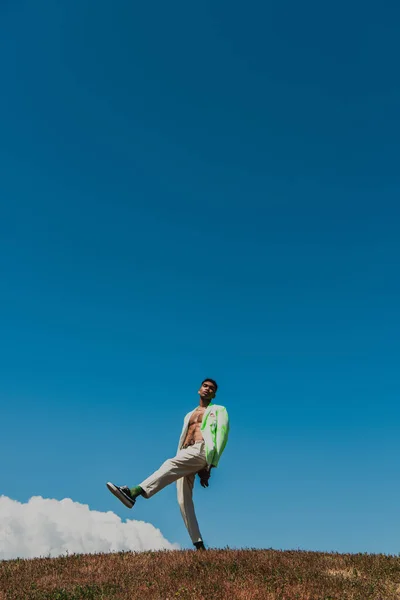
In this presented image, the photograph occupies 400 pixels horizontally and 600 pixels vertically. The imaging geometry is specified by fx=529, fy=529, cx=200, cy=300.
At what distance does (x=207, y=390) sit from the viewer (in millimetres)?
11398

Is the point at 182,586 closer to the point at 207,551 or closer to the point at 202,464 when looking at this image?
the point at 207,551

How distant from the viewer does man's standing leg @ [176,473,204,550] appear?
35.2ft

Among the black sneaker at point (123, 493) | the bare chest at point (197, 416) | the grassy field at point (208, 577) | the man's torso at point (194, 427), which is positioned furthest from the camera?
the bare chest at point (197, 416)

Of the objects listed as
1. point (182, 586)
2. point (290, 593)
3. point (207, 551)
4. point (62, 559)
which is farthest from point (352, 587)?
point (62, 559)

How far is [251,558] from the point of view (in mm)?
9195

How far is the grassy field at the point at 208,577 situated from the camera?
727 cm

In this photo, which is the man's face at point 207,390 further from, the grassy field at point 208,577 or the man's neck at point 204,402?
the grassy field at point 208,577

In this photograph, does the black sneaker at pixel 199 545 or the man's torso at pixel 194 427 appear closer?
the black sneaker at pixel 199 545

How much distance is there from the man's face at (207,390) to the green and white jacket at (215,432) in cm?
47

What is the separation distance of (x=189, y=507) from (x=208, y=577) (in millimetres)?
2947

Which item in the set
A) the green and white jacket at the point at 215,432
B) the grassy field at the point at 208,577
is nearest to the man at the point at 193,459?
the green and white jacket at the point at 215,432

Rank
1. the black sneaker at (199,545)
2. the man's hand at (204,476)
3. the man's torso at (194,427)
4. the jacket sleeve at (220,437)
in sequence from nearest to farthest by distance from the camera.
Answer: the black sneaker at (199,545), the jacket sleeve at (220,437), the man's hand at (204,476), the man's torso at (194,427)

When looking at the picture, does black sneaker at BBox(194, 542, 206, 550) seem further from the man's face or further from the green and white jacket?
the man's face

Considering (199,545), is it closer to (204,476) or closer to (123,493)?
(204,476)
